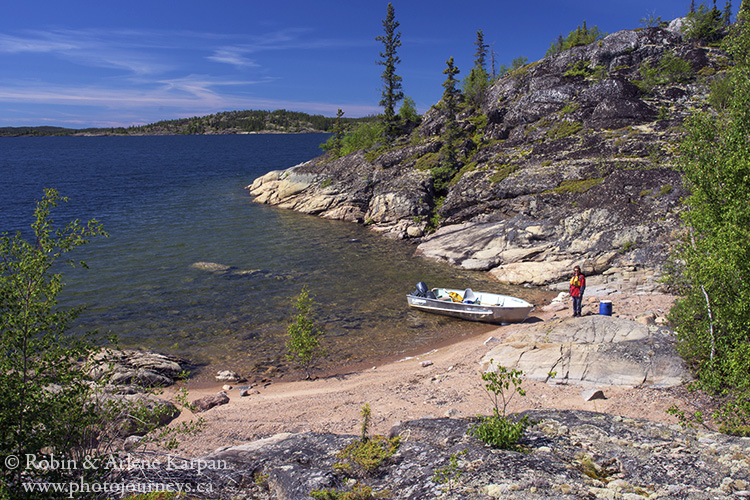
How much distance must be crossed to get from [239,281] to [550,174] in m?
27.6

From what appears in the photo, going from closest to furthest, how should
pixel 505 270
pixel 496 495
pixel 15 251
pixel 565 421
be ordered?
pixel 15 251 → pixel 496 495 → pixel 565 421 → pixel 505 270

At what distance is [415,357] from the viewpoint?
19.9 metres

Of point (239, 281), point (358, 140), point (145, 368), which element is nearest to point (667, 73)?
point (358, 140)

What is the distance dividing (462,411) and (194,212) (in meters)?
47.3

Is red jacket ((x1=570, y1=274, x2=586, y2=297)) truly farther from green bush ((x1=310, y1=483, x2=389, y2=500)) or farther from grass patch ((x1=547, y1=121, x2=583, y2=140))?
grass patch ((x1=547, y1=121, x2=583, y2=140))

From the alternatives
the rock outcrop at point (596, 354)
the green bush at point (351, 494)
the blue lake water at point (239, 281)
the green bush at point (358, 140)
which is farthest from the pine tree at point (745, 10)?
the green bush at point (358, 140)

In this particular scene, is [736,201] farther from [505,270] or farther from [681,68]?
[681,68]

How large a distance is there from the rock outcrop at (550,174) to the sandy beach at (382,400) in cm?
1267

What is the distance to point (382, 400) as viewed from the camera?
48.0ft

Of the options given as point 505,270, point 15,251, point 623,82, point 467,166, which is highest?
point 623,82

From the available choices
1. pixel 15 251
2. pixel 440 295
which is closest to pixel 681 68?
pixel 440 295

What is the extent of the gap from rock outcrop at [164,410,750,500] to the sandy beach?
2.81 metres

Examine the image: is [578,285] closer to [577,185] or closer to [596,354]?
[596,354]

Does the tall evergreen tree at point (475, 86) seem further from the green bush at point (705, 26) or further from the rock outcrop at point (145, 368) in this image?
the rock outcrop at point (145, 368)
